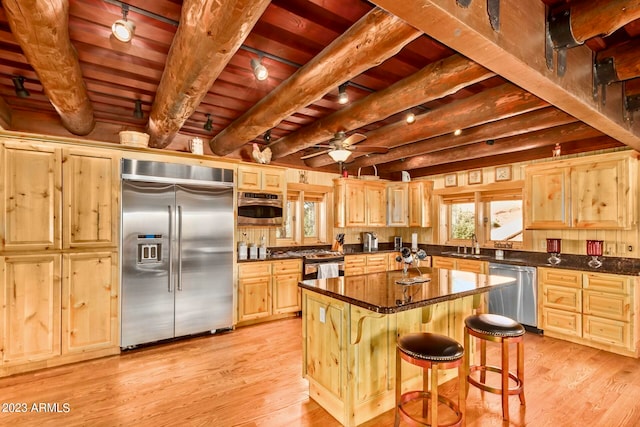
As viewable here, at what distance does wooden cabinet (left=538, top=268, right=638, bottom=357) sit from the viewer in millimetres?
3582

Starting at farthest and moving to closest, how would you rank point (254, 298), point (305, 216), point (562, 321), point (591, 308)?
point (305, 216), point (254, 298), point (562, 321), point (591, 308)

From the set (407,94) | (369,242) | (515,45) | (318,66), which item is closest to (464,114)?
(407,94)

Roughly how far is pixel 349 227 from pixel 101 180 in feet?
13.2

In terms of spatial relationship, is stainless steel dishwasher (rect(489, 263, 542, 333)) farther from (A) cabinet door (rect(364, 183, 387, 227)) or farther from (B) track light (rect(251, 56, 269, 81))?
(B) track light (rect(251, 56, 269, 81))

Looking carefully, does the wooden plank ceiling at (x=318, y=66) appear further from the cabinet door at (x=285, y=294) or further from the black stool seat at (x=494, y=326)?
the cabinet door at (x=285, y=294)

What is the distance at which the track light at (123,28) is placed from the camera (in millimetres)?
1911

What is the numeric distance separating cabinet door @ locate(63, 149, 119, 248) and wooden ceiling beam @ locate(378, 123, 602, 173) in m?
4.70

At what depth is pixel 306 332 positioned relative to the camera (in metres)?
2.77

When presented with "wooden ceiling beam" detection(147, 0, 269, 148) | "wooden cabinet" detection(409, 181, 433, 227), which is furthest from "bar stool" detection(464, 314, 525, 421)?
"wooden cabinet" detection(409, 181, 433, 227)

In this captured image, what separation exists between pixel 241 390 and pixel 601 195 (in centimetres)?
469

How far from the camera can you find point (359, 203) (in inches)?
241

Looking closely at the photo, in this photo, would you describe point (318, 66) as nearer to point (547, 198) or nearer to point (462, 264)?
point (547, 198)

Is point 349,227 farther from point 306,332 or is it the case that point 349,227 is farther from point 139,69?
point 139,69

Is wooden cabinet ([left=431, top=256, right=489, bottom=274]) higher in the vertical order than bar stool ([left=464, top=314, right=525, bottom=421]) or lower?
higher
